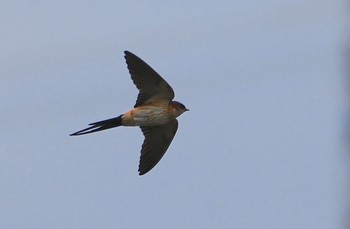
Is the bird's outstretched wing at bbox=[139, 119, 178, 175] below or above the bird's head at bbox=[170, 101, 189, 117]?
below

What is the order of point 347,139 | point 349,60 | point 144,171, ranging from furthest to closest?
point 144,171 → point 349,60 → point 347,139

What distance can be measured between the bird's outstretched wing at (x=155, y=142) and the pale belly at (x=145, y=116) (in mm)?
325

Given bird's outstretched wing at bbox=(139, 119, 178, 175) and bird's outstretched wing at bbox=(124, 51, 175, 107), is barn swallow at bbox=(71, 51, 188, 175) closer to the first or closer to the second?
bird's outstretched wing at bbox=(124, 51, 175, 107)

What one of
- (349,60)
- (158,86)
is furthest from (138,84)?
(349,60)

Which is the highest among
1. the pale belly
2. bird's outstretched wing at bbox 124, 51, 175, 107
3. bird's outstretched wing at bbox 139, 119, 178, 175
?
bird's outstretched wing at bbox 124, 51, 175, 107

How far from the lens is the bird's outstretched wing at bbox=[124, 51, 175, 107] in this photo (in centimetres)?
476

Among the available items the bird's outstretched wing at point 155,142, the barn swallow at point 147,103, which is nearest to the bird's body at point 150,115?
the barn swallow at point 147,103

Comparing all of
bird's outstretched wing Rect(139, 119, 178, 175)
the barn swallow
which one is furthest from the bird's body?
bird's outstretched wing Rect(139, 119, 178, 175)

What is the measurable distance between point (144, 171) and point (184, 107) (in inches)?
21.4

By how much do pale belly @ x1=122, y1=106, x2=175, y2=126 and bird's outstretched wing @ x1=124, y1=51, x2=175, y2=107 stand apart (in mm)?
74

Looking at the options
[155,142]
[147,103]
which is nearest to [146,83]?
[147,103]

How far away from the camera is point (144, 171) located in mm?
5047

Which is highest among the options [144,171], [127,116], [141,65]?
[141,65]

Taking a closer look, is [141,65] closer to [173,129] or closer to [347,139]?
[173,129]
